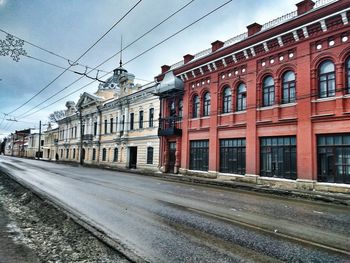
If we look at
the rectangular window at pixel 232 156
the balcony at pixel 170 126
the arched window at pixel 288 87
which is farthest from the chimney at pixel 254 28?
the balcony at pixel 170 126

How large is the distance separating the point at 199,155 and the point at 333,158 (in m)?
11.7

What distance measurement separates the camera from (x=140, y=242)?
5996 mm

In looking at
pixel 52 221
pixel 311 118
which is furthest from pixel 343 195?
pixel 52 221

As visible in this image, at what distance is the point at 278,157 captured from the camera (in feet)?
62.6

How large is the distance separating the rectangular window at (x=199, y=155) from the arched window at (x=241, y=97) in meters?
4.52

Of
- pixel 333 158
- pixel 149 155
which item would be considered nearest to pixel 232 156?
pixel 333 158

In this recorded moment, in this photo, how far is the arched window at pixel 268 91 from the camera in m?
20.2

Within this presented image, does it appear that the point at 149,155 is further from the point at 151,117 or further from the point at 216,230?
the point at 216,230

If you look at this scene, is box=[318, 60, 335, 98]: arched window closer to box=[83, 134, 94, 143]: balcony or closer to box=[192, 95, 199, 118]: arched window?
box=[192, 95, 199, 118]: arched window

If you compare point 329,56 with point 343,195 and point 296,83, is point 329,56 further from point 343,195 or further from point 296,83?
point 343,195

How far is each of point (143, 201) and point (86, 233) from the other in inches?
174

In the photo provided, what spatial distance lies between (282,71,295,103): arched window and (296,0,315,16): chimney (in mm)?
3776

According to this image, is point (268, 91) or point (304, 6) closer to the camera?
point (304, 6)

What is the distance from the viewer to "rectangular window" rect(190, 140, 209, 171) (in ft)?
82.2
